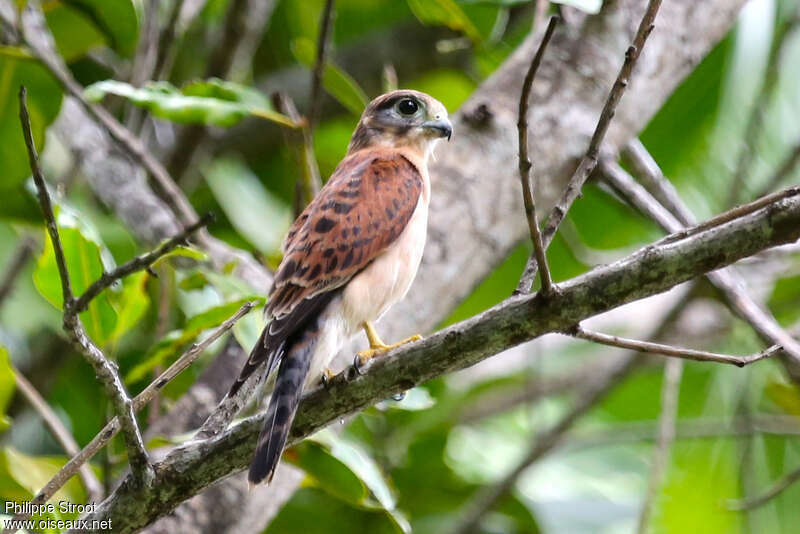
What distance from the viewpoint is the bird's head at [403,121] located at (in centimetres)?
325

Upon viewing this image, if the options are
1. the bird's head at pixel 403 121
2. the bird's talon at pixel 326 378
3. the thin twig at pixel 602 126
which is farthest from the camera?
the bird's head at pixel 403 121

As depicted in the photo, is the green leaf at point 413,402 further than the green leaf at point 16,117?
No

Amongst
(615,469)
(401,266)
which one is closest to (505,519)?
(615,469)

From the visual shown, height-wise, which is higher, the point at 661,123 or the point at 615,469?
the point at 661,123

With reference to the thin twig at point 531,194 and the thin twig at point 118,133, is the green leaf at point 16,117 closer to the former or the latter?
the thin twig at point 118,133

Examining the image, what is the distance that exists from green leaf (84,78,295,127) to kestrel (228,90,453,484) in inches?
13.2

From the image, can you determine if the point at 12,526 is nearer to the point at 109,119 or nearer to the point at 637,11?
the point at 109,119

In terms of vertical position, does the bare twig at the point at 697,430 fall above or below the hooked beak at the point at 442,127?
above

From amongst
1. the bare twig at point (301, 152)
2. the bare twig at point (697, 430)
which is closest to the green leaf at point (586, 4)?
the bare twig at point (301, 152)

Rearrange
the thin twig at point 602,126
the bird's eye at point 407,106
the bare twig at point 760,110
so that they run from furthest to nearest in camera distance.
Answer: the bare twig at point 760,110
the bird's eye at point 407,106
the thin twig at point 602,126

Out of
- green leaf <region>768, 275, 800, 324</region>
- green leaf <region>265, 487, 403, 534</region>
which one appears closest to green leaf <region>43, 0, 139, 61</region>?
green leaf <region>265, 487, 403, 534</region>

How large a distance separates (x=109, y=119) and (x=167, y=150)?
1056 mm

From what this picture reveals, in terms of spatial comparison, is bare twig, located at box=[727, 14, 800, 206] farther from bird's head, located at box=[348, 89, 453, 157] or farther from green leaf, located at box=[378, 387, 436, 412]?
green leaf, located at box=[378, 387, 436, 412]

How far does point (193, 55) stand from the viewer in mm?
4570
